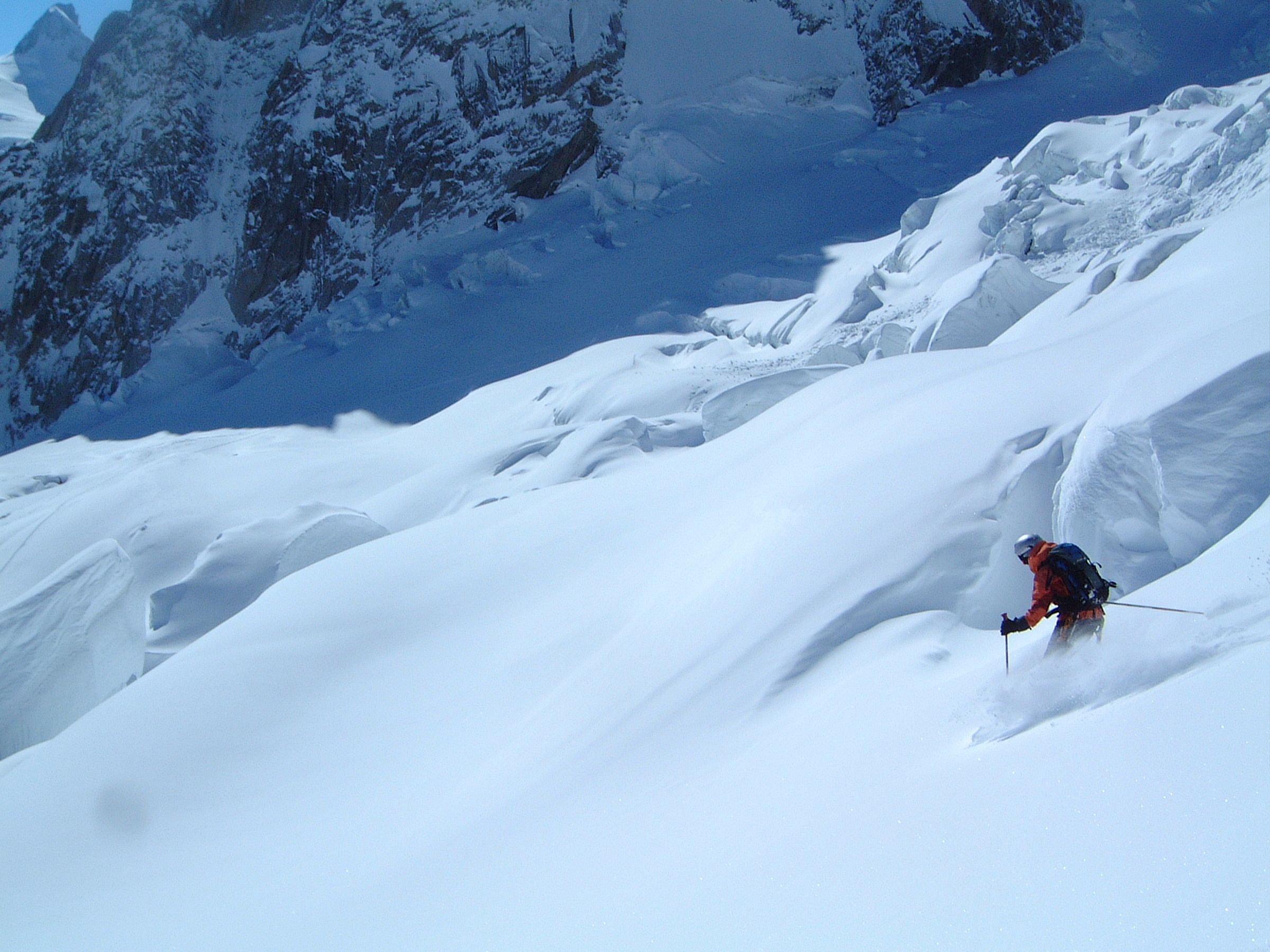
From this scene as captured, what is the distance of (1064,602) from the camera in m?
3.44

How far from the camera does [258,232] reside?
3170 cm

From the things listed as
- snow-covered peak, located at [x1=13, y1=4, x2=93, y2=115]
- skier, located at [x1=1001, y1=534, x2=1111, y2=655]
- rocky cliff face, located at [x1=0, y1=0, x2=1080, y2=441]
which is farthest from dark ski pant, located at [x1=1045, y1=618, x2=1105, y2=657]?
snow-covered peak, located at [x1=13, y1=4, x2=93, y2=115]

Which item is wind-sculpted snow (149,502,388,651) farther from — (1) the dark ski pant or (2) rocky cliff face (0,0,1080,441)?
(2) rocky cliff face (0,0,1080,441)

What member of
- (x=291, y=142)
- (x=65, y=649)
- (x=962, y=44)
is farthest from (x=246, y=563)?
(x=962, y=44)

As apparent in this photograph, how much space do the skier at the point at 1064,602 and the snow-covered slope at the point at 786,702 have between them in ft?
0.34

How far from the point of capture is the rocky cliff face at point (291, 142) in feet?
94.3

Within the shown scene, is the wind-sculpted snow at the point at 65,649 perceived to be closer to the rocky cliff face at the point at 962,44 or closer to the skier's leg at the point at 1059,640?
the skier's leg at the point at 1059,640

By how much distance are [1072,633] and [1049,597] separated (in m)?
0.16

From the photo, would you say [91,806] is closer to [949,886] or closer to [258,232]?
[949,886]

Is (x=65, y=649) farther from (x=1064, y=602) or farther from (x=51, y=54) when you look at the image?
(x=51, y=54)

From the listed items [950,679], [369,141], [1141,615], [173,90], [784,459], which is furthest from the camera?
[173,90]

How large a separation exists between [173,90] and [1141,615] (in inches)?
1557

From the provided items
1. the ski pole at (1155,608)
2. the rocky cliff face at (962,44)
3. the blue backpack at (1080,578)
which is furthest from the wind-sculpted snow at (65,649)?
the rocky cliff face at (962,44)

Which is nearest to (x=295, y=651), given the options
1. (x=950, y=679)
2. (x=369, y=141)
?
(x=950, y=679)
